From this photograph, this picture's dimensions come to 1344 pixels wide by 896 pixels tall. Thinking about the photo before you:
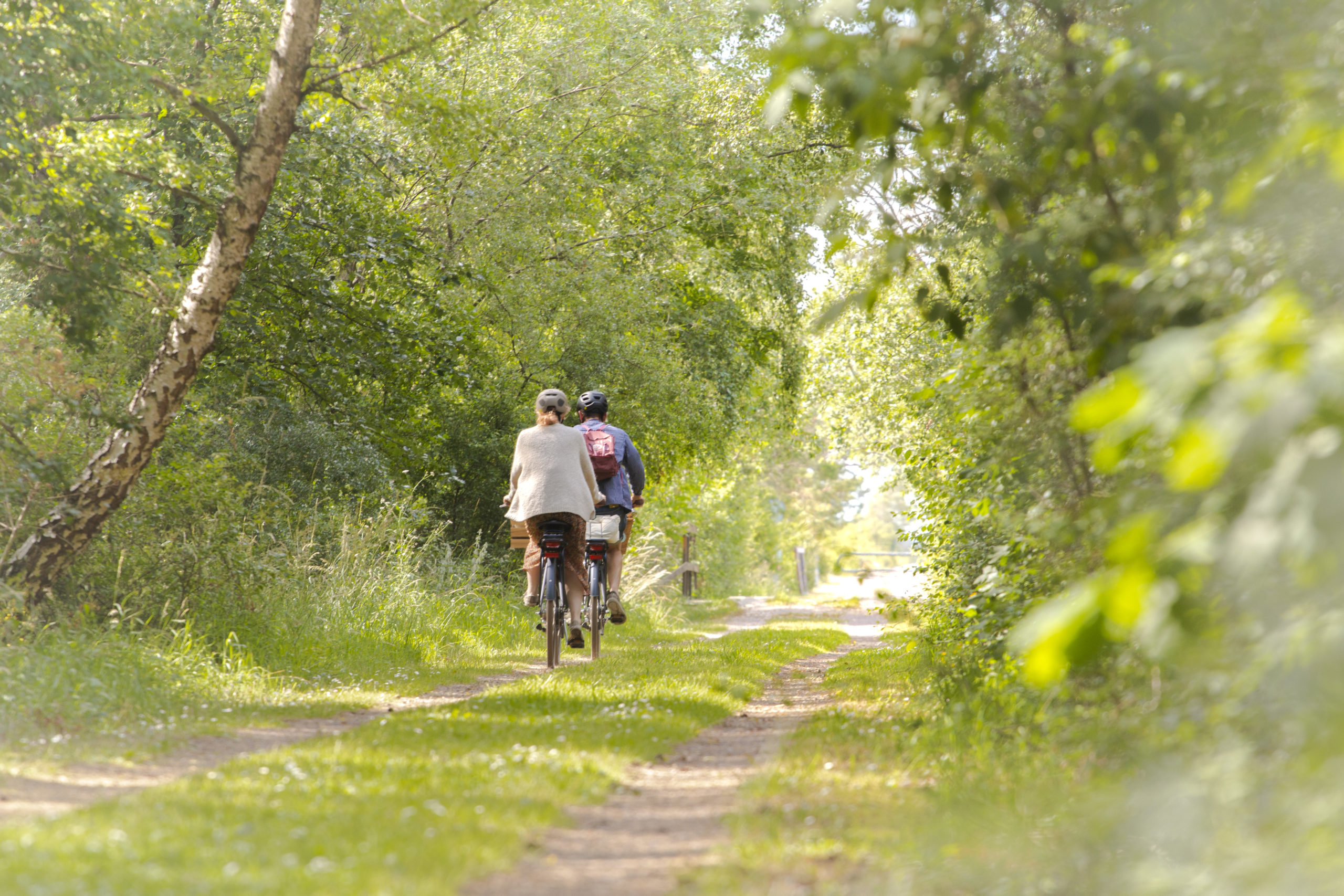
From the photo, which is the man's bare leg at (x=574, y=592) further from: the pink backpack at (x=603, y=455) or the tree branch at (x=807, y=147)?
the tree branch at (x=807, y=147)

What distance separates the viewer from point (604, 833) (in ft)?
13.4

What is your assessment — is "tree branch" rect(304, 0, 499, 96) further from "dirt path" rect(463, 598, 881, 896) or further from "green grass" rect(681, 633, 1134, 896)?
"green grass" rect(681, 633, 1134, 896)

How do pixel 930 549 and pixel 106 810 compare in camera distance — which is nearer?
pixel 106 810

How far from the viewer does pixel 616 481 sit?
9.47m

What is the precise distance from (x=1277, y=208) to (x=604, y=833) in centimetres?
305

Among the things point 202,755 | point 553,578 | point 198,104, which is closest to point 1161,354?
point 202,755

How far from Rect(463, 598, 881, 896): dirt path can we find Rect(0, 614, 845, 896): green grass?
0.10 m

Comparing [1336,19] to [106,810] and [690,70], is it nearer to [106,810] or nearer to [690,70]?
[106,810]

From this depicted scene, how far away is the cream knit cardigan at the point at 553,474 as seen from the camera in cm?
847

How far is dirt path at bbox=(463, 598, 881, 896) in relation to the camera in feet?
11.3

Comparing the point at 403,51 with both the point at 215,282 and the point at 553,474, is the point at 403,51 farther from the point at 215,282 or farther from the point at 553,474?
the point at 553,474

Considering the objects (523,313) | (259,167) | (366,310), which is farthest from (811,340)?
(259,167)

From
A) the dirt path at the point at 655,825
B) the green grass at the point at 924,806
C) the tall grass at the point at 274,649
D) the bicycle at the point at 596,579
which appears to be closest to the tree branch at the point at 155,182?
the tall grass at the point at 274,649

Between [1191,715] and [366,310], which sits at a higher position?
[366,310]
